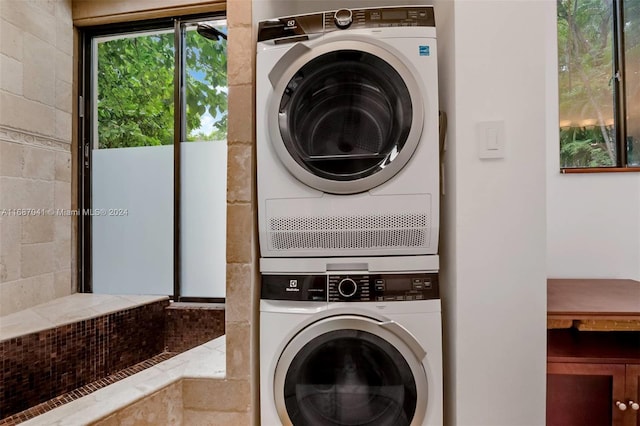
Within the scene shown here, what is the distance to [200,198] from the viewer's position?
231cm

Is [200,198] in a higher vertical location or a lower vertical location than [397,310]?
higher

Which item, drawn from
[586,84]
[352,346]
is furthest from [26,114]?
[586,84]

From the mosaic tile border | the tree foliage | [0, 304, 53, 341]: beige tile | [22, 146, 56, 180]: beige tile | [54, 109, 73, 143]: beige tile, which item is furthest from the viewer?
the tree foliage

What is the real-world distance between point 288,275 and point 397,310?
440mm

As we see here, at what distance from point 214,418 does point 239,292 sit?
Result: 533 millimetres

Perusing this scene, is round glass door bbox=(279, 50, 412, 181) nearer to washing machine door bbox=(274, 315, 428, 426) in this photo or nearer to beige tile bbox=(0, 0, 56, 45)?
washing machine door bbox=(274, 315, 428, 426)

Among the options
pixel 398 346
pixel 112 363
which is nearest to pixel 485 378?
pixel 398 346

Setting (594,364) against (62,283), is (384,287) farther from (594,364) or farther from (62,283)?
(62,283)

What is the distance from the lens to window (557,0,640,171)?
193cm

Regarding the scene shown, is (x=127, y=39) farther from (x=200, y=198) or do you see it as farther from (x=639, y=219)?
(x=639, y=219)

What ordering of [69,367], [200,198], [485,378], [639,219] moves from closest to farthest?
1. [485,378]
2. [69,367]
3. [639,219]
4. [200,198]

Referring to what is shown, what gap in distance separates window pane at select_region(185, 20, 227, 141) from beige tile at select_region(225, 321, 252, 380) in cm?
142

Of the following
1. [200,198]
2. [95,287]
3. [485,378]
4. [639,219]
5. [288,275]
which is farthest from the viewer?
[95,287]

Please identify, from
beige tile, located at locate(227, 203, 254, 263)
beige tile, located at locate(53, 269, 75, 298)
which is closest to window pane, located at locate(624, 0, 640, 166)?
beige tile, located at locate(227, 203, 254, 263)
